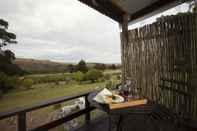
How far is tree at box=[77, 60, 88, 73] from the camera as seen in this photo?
2798 millimetres

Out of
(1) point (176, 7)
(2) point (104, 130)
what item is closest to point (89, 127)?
(2) point (104, 130)

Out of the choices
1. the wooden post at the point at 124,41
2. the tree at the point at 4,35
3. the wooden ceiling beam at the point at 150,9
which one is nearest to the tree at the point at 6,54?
the tree at the point at 4,35

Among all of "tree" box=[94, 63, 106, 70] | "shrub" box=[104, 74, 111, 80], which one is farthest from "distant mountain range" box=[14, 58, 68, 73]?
"shrub" box=[104, 74, 111, 80]

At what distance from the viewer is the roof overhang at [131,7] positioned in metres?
2.98

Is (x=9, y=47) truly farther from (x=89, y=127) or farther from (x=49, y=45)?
(x=89, y=127)

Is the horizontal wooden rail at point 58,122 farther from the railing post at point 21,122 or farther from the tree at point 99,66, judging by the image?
the tree at point 99,66

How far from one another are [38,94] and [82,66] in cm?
85

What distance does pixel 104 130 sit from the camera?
269 cm

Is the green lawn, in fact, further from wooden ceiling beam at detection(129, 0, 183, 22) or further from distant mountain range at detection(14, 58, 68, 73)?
wooden ceiling beam at detection(129, 0, 183, 22)

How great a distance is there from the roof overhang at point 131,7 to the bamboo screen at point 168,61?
0.48 m

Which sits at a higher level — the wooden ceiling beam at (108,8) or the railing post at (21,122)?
the wooden ceiling beam at (108,8)

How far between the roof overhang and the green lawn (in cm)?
137

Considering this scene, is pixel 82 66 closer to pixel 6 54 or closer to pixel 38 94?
pixel 38 94

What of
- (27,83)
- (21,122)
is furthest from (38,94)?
(21,122)
